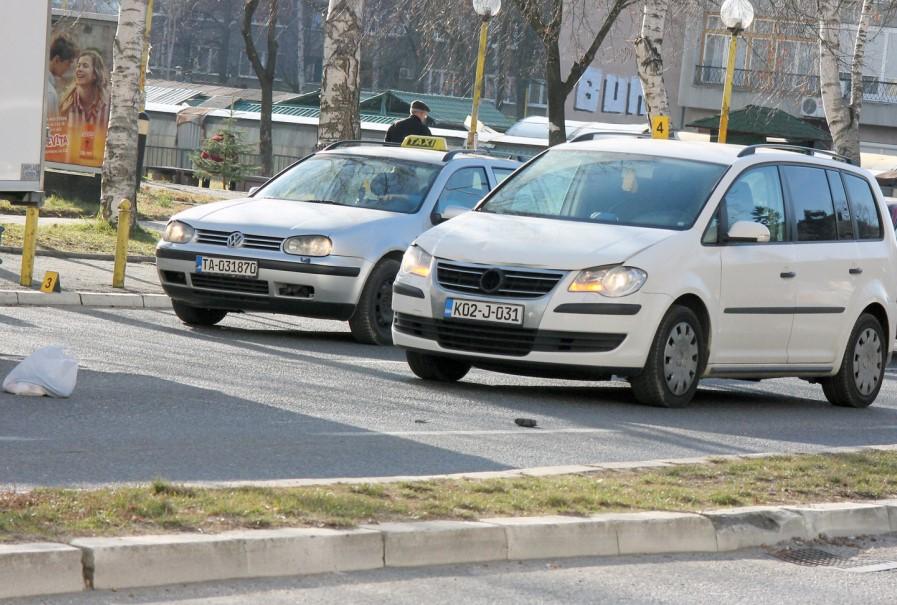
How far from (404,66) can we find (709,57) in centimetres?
3657

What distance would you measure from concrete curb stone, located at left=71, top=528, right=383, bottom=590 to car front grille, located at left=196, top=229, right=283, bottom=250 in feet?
26.9

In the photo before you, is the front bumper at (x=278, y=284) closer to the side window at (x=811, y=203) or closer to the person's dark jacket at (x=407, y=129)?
the side window at (x=811, y=203)

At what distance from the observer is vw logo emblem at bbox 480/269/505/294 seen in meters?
11.4

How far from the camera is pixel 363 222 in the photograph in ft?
48.0

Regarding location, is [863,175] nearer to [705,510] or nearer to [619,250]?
[619,250]

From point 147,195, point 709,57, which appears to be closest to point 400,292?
point 147,195

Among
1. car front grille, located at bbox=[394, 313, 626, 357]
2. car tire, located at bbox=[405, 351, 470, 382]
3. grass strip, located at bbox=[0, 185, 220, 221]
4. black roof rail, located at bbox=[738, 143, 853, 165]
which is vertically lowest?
grass strip, located at bbox=[0, 185, 220, 221]

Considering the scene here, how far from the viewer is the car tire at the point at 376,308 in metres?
14.5

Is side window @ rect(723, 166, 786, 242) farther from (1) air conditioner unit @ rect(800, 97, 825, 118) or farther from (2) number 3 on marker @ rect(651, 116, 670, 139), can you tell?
(1) air conditioner unit @ rect(800, 97, 825, 118)

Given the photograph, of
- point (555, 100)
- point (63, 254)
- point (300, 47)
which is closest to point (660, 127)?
point (63, 254)

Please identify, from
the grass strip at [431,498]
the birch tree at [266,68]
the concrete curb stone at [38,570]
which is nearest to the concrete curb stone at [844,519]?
the grass strip at [431,498]

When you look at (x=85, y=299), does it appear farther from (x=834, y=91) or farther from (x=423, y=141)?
(x=834, y=91)

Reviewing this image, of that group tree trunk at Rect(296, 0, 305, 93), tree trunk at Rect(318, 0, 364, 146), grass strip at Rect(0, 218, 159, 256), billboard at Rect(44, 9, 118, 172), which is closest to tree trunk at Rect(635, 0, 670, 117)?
tree trunk at Rect(318, 0, 364, 146)

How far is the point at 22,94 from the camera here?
1212 centimetres
